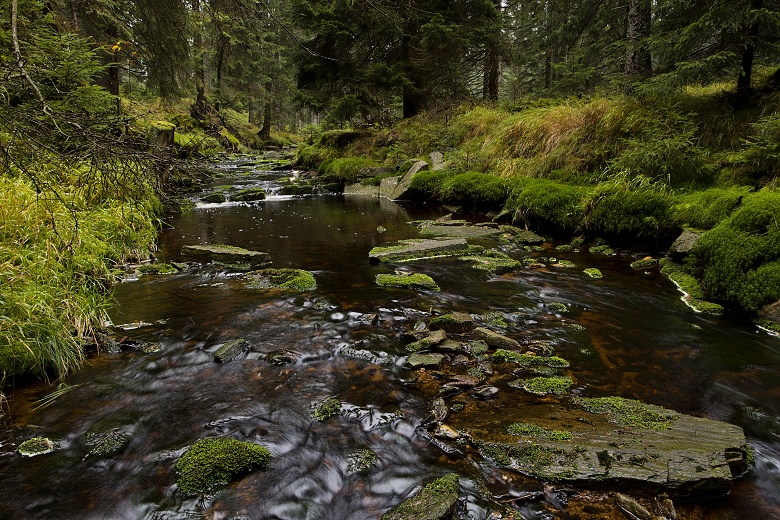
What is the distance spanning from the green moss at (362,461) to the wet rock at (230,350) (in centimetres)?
181

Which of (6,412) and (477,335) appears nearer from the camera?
(6,412)

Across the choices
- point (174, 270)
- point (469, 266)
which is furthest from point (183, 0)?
point (469, 266)

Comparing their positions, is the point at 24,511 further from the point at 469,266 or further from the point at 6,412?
the point at 469,266

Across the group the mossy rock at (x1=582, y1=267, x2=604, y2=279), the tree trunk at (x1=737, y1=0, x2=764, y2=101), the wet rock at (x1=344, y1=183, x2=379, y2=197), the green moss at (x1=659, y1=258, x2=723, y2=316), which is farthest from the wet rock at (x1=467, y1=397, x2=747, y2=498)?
the wet rock at (x1=344, y1=183, x2=379, y2=197)

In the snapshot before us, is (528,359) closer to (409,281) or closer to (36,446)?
(409,281)

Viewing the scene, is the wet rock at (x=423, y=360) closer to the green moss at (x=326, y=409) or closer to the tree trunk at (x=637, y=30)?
the green moss at (x=326, y=409)

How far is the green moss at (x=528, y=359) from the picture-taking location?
3852 millimetres

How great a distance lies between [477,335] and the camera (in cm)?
429

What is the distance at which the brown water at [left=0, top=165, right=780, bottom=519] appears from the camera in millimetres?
2496

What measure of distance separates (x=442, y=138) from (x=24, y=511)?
1497cm

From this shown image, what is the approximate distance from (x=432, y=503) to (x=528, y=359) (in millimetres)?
1954

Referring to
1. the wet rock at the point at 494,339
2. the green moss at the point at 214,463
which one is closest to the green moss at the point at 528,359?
the wet rock at the point at 494,339

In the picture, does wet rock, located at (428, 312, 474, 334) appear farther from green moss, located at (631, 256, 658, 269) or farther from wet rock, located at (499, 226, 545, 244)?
wet rock, located at (499, 226, 545, 244)

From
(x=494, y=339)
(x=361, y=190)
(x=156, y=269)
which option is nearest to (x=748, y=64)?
(x=494, y=339)
